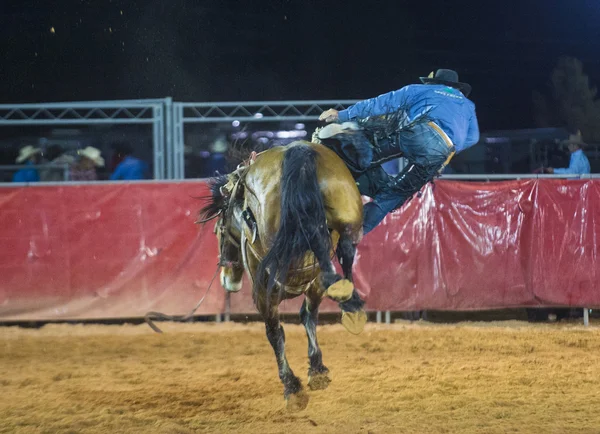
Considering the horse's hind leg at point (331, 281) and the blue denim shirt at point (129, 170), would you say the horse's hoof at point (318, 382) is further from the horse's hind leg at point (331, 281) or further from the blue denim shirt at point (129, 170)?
the blue denim shirt at point (129, 170)

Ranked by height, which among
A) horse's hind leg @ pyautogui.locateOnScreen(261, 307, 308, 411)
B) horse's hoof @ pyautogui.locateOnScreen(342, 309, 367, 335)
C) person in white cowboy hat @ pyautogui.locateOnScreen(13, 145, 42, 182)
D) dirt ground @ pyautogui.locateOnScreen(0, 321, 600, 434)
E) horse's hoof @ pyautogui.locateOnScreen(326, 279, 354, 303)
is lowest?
dirt ground @ pyautogui.locateOnScreen(0, 321, 600, 434)

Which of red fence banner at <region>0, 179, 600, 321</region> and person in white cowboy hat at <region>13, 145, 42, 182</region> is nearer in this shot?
red fence banner at <region>0, 179, 600, 321</region>

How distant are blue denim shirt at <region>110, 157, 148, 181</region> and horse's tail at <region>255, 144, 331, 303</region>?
625 centimetres

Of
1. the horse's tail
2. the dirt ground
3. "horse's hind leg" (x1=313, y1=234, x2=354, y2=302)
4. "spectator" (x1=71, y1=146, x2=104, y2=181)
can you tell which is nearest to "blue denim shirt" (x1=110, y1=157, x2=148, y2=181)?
Result: "spectator" (x1=71, y1=146, x2=104, y2=181)

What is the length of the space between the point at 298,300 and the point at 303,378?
3200mm

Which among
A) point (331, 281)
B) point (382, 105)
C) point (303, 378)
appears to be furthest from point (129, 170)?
point (331, 281)

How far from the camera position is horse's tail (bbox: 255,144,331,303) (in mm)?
4051

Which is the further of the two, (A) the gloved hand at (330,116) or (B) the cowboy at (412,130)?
(A) the gloved hand at (330,116)

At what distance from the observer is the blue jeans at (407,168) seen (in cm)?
475

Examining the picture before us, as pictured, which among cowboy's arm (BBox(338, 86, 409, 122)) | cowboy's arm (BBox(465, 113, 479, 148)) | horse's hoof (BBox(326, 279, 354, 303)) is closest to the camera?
horse's hoof (BBox(326, 279, 354, 303))

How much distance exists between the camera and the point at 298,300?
9.59 metres

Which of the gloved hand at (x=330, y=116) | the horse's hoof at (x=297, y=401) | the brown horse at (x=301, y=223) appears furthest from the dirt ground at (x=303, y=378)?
the gloved hand at (x=330, y=116)

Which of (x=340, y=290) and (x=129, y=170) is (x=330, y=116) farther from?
(x=129, y=170)

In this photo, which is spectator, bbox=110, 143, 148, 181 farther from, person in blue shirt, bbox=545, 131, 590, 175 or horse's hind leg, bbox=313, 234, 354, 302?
horse's hind leg, bbox=313, 234, 354, 302
